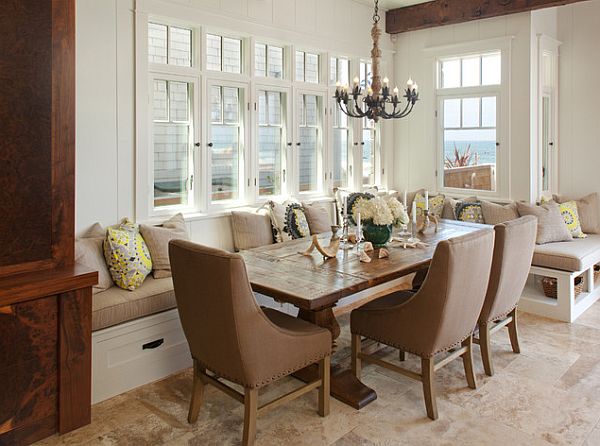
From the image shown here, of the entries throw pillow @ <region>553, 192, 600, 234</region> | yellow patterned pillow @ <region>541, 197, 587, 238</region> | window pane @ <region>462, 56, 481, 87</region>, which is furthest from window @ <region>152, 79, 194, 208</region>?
throw pillow @ <region>553, 192, 600, 234</region>

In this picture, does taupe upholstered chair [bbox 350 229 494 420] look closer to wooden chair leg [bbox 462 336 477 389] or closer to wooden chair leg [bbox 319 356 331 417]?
wooden chair leg [bbox 462 336 477 389]

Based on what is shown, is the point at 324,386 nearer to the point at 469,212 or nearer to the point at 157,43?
the point at 157,43

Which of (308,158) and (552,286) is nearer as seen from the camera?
(552,286)

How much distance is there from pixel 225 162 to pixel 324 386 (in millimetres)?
2390

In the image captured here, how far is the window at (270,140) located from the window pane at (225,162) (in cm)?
26

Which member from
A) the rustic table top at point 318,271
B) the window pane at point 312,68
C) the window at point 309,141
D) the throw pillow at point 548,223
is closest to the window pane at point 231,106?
the window at point 309,141

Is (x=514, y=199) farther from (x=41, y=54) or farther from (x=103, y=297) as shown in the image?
(x=41, y=54)

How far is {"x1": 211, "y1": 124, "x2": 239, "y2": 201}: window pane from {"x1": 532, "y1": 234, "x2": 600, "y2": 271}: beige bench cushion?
2.69 meters

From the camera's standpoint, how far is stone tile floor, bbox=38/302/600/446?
2658mm

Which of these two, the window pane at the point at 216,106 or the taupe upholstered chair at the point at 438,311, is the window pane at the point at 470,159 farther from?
the taupe upholstered chair at the point at 438,311

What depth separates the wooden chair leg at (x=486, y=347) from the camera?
3314 millimetres

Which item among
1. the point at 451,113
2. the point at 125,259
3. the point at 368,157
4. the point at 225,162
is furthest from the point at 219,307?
the point at 451,113

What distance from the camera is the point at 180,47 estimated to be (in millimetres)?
4219

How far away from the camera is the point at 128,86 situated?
383 cm
